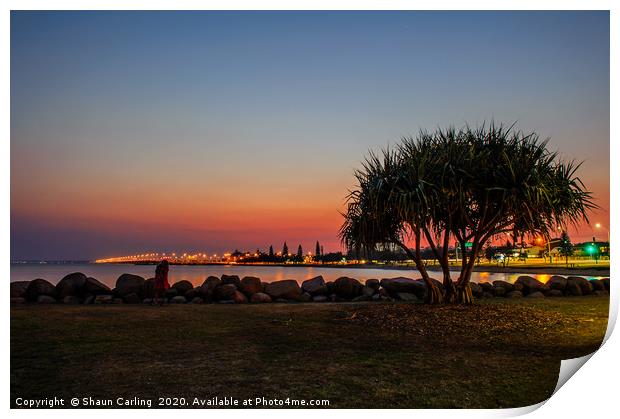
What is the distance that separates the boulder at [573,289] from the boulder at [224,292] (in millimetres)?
12039

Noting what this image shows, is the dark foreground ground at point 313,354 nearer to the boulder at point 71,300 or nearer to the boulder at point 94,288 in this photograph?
the boulder at point 71,300

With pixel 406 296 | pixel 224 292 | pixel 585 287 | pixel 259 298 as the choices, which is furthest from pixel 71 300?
pixel 585 287

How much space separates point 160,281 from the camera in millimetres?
14086

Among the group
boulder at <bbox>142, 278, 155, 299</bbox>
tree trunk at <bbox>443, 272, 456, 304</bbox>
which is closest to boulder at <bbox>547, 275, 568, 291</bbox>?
tree trunk at <bbox>443, 272, 456, 304</bbox>

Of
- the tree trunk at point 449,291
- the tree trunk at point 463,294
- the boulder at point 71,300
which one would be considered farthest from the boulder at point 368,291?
the boulder at point 71,300

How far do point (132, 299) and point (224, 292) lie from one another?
277 cm

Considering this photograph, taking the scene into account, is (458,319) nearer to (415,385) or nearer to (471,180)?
(471,180)

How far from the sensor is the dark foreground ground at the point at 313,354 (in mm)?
5383

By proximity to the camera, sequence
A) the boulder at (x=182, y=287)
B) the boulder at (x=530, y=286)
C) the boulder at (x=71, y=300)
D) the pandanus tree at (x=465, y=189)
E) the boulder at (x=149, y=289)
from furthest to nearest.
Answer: the boulder at (x=530, y=286) < the boulder at (x=182, y=287) < the boulder at (x=149, y=289) < the boulder at (x=71, y=300) < the pandanus tree at (x=465, y=189)

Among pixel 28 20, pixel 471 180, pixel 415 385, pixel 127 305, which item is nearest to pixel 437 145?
pixel 471 180

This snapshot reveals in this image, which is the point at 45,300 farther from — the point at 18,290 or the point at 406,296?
Answer: the point at 406,296

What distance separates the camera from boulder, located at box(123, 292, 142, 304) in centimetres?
1426

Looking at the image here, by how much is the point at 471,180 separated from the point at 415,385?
21.7 feet

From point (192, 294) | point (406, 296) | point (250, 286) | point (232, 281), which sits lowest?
point (406, 296)
